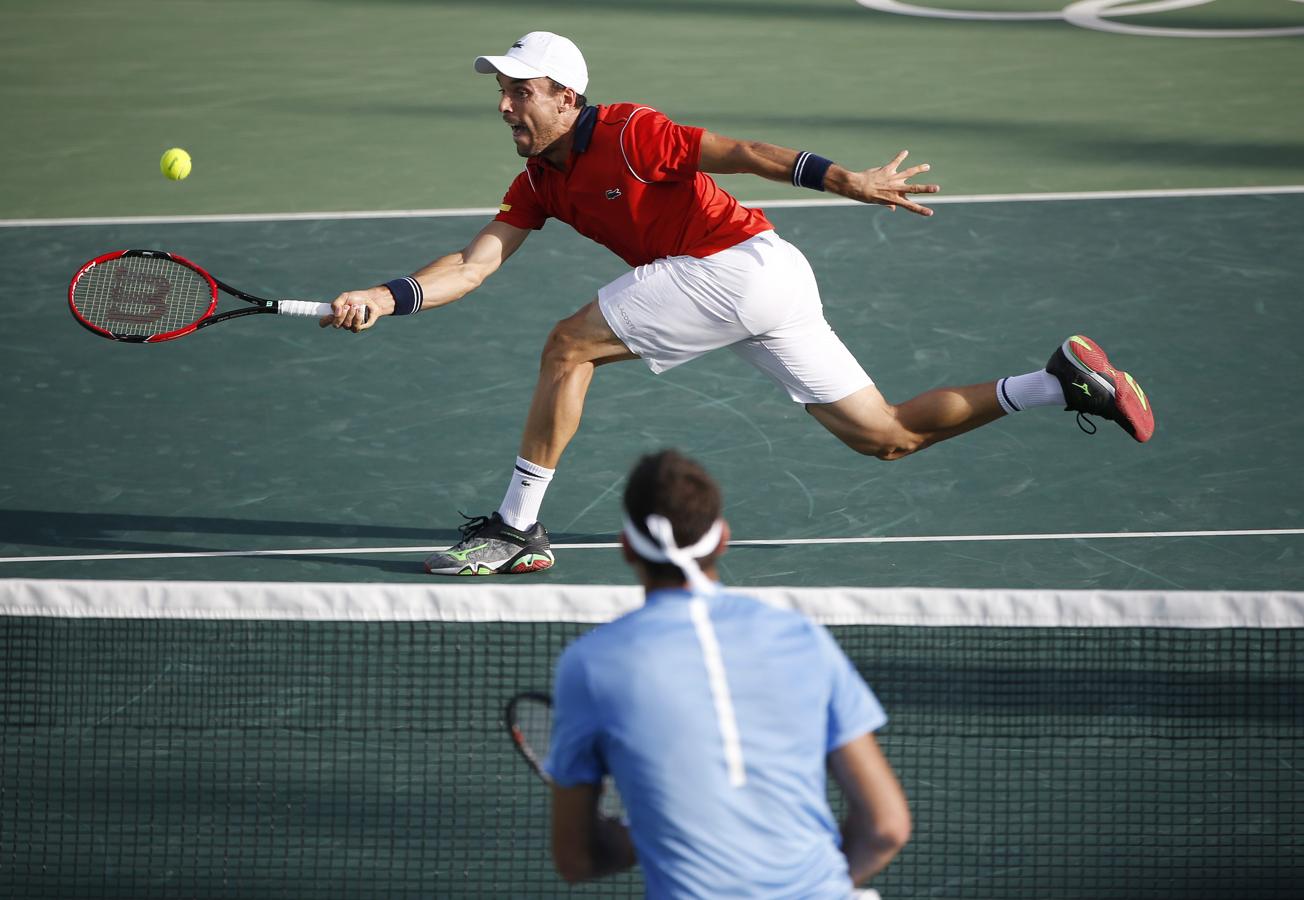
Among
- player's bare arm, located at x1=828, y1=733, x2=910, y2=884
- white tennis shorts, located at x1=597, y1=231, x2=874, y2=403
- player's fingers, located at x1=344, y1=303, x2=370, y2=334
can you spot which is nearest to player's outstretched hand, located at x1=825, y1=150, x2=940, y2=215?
white tennis shorts, located at x1=597, y1=231, x2=874, y2=403

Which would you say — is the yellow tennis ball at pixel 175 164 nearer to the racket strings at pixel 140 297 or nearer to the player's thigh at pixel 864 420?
the racket strings at pixel 140 297

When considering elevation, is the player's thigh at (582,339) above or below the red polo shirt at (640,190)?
below

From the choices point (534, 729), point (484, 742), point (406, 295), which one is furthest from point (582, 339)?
point (534, 729)

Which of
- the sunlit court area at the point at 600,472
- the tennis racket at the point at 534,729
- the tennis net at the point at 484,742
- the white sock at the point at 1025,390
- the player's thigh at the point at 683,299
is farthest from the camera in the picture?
the white sock at the point at 1025,390

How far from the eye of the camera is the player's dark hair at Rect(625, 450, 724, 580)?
2.90 metres

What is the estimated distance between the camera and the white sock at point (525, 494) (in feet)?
21.4

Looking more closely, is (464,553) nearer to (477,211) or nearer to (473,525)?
(473,525)

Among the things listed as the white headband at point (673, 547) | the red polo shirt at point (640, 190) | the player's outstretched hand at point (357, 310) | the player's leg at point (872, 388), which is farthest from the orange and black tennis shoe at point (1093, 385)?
the white headband at point (673, 547)

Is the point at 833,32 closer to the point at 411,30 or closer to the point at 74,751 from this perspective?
the point at 411,30

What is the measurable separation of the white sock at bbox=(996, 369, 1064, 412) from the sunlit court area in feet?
1.72

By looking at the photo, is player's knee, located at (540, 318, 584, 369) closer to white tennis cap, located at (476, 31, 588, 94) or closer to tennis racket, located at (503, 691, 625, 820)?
white tennis cap, located at (476, 31, 588, 94)

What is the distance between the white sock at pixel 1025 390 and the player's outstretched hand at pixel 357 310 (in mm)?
2502

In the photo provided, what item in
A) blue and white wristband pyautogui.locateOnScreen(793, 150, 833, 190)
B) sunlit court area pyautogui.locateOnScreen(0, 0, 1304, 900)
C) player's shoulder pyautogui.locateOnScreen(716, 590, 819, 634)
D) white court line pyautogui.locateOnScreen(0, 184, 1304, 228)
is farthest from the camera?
white court line pyautogui.locateOnScreen(0, 184, 1304, 228)

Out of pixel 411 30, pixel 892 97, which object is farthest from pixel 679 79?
pixel 411 30
